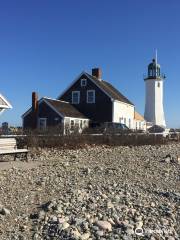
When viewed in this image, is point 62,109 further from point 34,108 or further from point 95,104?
point 95,104

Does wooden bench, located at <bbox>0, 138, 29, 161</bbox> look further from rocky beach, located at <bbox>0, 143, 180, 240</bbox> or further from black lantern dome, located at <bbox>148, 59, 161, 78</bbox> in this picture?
black lantern dome, located at <bbox>148, 59, 161, 78</bbox>

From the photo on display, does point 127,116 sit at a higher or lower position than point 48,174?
higher

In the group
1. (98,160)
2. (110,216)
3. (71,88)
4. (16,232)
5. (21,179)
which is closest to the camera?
(16,232)

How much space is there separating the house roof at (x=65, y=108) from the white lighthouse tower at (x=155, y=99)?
13.7m

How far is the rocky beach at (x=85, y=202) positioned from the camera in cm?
821

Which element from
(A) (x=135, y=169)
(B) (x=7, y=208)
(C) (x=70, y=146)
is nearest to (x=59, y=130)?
(C) (x=70, y=146)

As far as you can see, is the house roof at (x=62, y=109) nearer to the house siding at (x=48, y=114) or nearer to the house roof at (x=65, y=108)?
the house roof at (x=65, y=108)

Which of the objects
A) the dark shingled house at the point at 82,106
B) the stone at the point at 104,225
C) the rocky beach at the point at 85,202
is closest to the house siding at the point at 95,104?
the dark shingled house at the point at 82,106

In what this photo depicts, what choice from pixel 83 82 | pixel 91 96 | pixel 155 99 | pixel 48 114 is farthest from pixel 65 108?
pixel 155 99

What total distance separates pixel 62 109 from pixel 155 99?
17.1 meters

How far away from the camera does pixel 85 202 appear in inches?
392

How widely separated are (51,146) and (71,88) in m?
23.4

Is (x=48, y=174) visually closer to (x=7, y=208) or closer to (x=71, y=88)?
(x=7, y=208)

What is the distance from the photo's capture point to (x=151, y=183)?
44.8ft
